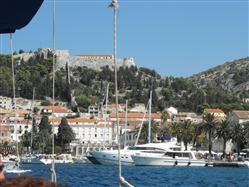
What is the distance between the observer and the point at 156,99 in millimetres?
195375

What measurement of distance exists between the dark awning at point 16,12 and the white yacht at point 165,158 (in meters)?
67.1

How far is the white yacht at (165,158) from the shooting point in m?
71.4

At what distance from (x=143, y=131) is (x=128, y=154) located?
4502 centimetres

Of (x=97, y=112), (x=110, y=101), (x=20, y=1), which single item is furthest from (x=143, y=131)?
(x=20, y=1)

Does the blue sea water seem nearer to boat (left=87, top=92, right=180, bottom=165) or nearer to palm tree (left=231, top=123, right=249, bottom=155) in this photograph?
boat (left=87, top=92, right=180, bottom=165)

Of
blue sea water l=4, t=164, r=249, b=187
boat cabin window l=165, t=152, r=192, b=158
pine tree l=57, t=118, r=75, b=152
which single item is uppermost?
pine tree l=57, t=118, r=75, b=152

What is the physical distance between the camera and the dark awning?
13.7 ft

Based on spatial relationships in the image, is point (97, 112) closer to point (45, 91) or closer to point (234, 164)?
point (45, 91)

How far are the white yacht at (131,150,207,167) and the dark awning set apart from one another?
67.1 meters

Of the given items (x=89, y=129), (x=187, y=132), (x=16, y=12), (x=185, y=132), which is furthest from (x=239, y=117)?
(x=16, y=12)

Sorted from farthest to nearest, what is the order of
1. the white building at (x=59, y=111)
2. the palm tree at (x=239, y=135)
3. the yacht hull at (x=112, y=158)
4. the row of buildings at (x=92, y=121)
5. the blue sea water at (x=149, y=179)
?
1. the white building at (x=59, y=111)
2. the row of buildings at (x=92, y=121)
3. the palm tree at (x=239, y=135)
4. the yacht hull at (x=112, y=158)
5. the blue sea water at (x=149, y=179)

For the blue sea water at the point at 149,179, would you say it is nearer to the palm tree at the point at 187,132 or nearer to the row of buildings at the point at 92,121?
the palm tree at the point at 187,132

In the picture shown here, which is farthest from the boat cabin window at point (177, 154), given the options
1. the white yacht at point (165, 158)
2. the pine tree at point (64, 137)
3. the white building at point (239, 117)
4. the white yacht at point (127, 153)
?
the white building at point (239, 117)

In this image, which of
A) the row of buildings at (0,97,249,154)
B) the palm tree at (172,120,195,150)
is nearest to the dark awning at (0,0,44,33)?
the palm tree at (172,120,195,150)
